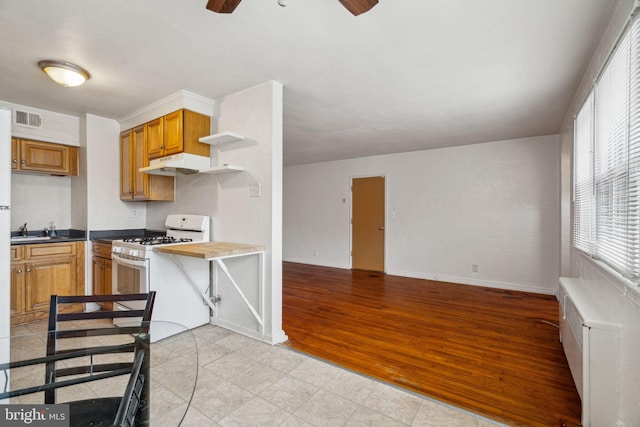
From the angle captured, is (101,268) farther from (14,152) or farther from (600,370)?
(600,370)

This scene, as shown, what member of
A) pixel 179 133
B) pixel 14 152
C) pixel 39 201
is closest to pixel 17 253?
pixel 39 201

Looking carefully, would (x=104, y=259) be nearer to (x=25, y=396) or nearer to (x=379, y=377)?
(x=25, y=396)

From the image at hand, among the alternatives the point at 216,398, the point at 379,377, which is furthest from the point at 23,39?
the point at 379,377

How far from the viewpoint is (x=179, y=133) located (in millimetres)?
2922

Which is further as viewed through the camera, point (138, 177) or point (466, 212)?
point (466, 212)

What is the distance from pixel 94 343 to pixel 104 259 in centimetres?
254

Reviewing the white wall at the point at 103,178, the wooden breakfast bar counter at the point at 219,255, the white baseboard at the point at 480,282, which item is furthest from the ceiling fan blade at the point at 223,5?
the white baseboard at the point at 480,282

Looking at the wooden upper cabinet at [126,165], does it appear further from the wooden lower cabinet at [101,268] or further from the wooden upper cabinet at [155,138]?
the wooden lower cabinet at [101,268]

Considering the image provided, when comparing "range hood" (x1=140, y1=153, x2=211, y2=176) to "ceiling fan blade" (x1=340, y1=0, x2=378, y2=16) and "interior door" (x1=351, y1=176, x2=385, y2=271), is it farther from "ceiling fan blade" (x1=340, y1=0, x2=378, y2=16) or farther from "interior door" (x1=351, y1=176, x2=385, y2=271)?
"interior door" (x1=351, y1=176, x2=385, y2=271)

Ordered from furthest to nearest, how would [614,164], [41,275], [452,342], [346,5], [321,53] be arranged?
1. [41,275]
2. [452,342]
3. [321,53]
4. [614,164]
5. [346,5]

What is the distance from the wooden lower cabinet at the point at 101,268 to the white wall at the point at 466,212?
4160mm

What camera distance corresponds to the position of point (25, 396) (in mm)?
1060

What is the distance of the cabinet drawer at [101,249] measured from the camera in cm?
329

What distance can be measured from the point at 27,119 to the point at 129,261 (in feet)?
7.21
